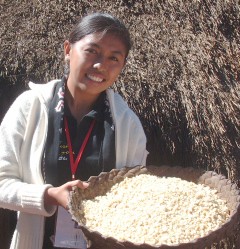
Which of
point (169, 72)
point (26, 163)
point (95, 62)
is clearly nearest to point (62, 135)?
point (26, 163)

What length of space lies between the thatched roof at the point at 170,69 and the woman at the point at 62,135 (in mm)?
606

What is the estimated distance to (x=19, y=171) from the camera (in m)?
1.37

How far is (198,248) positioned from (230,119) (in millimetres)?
1054

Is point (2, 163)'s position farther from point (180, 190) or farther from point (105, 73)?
point (180, 190)

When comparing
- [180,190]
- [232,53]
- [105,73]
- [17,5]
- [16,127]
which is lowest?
[180,190]

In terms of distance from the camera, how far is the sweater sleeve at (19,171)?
4.25 feet

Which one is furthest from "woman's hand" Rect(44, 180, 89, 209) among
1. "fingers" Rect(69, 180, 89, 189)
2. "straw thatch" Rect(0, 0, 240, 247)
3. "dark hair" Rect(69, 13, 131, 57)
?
"straw thatch" Rect(0, 0, 240, 247)

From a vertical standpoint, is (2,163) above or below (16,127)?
below

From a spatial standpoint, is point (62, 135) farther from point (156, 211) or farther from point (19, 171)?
point (156, 211)

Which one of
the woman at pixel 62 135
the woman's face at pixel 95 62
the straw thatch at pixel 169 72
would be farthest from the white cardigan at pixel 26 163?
the straw thatch at pixel 169 72

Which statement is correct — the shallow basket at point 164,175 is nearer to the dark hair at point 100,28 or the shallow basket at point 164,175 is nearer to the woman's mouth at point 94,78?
the woman's mouth at point 94,78

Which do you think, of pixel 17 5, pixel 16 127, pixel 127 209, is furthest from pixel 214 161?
pixel 17 5

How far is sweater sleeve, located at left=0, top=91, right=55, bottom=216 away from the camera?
4.25 ft

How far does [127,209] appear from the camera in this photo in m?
1.32
